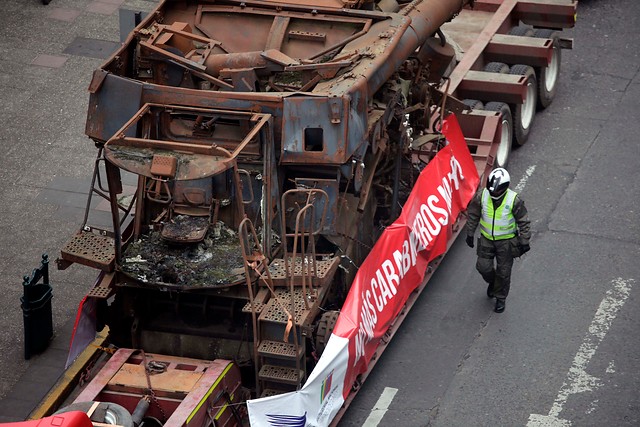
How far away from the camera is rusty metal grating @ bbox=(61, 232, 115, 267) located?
11758 millimetres

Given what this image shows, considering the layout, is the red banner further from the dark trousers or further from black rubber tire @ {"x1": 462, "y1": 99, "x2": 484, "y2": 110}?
black rubber tire @ {"x1": 462, "y1": 99, "x2": 484, "y2": 110}

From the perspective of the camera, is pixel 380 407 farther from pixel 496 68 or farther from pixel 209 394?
pixel 496 68

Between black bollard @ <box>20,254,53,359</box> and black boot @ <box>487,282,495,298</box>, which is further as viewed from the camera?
black boot @ <box>487,282,495,298</box>

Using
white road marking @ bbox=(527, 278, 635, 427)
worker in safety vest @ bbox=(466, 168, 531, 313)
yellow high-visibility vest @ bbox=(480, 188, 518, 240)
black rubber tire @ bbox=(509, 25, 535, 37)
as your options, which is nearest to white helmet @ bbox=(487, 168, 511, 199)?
worker in safety vest @ bbox=(466, 168, 531, 313)

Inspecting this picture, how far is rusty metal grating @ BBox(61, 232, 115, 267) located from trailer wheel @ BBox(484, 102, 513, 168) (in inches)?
227

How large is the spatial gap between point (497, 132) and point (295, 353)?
577 cm

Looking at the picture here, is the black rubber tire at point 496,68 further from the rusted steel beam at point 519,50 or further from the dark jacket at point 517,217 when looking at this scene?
the dark jacket at point 517,217

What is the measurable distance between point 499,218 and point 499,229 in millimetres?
123

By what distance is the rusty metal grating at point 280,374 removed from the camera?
11070mm

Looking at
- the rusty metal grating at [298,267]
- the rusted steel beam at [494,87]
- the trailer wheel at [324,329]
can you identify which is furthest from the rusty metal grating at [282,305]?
the rusted steel beam at [494,87]

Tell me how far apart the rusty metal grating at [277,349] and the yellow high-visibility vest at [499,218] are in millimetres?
3257

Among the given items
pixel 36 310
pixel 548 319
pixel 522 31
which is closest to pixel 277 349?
pixel 36 310

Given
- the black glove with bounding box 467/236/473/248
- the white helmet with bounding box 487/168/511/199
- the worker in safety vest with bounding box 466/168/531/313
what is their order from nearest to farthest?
the white helmet with bounding box 487/168/511/199, the worker in safety vest with bounding box 466/168/531/313, the black glove with bounding box 467/236/473/248

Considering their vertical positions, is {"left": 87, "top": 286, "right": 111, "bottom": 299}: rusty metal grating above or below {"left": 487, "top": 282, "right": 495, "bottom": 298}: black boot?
above
